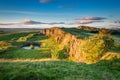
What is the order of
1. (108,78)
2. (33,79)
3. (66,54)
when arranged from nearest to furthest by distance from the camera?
1. (33,79)
2. (108,78)
3. (66,54)

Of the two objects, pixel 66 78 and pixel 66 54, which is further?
pixel 66 54

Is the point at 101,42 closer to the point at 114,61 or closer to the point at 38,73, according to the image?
the point at 114,61

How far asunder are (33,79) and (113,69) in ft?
60.1

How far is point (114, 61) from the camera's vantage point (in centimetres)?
4553

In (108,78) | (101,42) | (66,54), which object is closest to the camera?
(108,78)

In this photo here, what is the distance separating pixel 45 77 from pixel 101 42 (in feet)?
116

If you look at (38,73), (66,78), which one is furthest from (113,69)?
(38,73)

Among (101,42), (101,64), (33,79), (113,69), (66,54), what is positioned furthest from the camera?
(66,54)

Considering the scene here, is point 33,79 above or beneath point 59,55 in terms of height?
above

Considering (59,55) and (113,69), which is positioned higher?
(113,69)

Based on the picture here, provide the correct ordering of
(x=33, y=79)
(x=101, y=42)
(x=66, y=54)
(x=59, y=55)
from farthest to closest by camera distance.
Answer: (x=66, y=54)
(x=59, y=55)
(x=101, y=42)
(x=33, y=79)

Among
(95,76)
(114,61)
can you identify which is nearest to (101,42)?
(114,61)

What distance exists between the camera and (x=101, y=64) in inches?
1785

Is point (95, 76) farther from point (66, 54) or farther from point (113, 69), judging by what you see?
point (66, 54)
